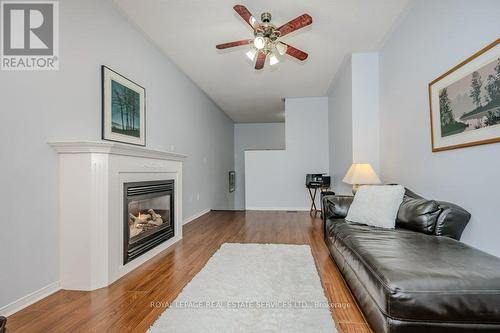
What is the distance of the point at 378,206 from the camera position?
2.50m

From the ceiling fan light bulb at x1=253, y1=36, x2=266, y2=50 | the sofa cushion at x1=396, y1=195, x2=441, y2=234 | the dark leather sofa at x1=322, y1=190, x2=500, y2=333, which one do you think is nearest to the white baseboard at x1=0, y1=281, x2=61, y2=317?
the dark leather sofa at x1=322, y1=190, x2=500, y2=333

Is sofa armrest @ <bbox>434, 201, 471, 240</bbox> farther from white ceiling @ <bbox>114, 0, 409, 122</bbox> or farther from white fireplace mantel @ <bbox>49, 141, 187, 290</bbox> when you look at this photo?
white fireplace mantel @ <bbox>49, 141, 187, 290</bbox>

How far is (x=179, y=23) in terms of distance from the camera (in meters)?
3.10

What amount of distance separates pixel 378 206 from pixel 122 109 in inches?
113

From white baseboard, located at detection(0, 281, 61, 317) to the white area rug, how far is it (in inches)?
39.1

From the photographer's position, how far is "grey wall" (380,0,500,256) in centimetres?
184

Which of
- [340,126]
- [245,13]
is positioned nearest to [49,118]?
[245,13]

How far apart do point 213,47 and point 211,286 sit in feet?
10.3

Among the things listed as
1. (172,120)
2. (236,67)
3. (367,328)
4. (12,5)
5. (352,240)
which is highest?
(236,67)

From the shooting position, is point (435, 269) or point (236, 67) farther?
point (236, 67)

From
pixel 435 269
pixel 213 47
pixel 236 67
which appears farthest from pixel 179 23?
pixel 435 269

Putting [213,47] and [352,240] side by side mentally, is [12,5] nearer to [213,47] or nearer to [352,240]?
[213,47]

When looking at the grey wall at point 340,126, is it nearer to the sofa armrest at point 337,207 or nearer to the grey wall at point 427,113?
the grey wall at point 427,113

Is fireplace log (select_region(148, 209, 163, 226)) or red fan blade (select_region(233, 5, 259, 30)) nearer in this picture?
red fan blade (select_region(233, 5, 259, 30))
